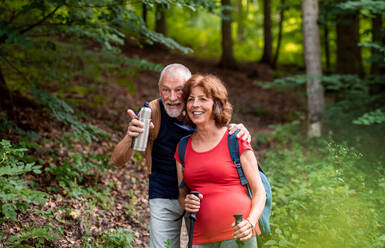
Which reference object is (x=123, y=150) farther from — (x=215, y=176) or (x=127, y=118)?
(x=127, y=118)

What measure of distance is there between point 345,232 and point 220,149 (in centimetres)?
160

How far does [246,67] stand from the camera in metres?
19.8

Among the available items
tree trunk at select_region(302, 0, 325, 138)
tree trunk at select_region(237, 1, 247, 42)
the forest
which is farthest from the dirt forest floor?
tree trunk at select_region(237, 1, 247, 42)

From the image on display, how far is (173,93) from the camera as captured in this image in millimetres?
2898

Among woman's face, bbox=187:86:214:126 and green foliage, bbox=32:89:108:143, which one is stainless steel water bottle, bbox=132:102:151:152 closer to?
woman's face, bbox=187:86:214:126

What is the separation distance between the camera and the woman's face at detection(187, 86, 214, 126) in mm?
2570

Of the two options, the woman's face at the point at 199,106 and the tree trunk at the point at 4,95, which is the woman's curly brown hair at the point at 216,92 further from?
the tree trunk at the point at 4,95

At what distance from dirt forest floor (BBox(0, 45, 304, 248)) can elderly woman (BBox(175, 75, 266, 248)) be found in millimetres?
510

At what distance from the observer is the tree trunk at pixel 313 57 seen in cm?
890

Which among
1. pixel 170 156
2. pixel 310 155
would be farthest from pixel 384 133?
pixel 170 156

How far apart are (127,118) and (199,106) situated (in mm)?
6296

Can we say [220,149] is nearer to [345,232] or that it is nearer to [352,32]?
[345,232]

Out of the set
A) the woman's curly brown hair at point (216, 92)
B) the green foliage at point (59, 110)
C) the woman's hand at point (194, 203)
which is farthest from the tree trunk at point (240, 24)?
the woman's hand at point (194, 203)

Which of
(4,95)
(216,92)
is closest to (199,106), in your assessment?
(216,92)
